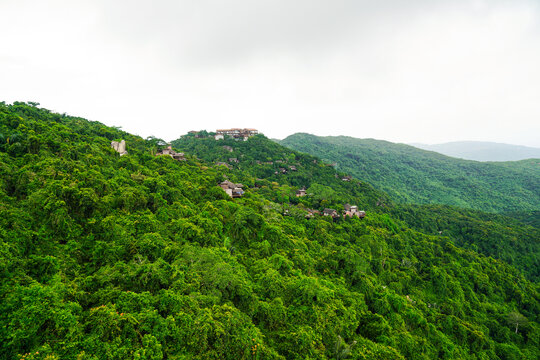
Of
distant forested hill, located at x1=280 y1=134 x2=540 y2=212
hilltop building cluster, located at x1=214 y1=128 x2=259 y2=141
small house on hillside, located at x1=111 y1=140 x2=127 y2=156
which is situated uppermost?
hilltop building cluster, located at x1=214 y1=128 x2=259 y2=141

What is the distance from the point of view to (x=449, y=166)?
363 ft

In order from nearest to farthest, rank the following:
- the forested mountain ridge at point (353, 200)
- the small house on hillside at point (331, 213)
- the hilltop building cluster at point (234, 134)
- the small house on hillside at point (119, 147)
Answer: the small house on hillside at point (119, 147) → the small house on hillside at point (331, 213) → the forested mountain ridge at point (353, 200) → the hilltop building cluster at point (234, 134)

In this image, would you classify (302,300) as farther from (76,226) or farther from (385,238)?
(385,238)

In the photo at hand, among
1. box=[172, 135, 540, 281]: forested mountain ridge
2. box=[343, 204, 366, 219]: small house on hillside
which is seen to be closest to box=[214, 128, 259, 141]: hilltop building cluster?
box=[172, 135, 540, 281]: forested mountain ridge

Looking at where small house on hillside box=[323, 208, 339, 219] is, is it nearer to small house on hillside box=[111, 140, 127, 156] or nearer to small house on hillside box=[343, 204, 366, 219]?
small house on hillside box=[343, 204, 366, 219]

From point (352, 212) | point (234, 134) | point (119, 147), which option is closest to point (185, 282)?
point (119, 147)

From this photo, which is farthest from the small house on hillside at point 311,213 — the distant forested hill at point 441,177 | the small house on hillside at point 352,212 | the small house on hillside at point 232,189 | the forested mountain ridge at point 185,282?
the distant forested hill at point 441,177

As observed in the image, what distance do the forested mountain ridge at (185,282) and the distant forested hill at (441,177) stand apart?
53.6m

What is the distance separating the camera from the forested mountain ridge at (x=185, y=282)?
8.28 metres

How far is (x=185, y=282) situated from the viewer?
11.6m

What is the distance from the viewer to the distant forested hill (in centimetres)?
8081

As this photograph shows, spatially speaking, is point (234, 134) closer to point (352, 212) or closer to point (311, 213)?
point (311, 213)

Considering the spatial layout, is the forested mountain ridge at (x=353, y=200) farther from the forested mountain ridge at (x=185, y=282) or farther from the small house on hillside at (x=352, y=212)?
the forested mountain ridge at (x=185, y=282)

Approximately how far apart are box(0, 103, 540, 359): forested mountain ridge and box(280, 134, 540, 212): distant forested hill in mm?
53624
